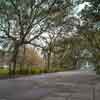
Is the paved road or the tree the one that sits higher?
the tree

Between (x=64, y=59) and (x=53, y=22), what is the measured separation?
63472mm

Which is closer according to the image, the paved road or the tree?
the paved road

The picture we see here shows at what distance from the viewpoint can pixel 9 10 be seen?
36.6 metres

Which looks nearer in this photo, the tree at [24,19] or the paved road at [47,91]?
the paved road at [47,91]

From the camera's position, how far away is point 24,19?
3834cm

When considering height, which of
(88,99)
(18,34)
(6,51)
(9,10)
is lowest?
(88,99)

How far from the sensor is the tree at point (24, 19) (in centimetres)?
3709

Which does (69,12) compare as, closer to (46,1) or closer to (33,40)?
(46,1)

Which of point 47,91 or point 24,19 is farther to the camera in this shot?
point 24,19

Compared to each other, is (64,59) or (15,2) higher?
(15,2)

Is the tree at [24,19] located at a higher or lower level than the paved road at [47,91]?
higher

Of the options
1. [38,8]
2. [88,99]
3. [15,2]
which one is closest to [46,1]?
[38,8]

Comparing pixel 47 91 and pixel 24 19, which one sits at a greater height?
pixel 24 19

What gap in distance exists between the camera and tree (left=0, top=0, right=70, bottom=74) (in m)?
37.1
